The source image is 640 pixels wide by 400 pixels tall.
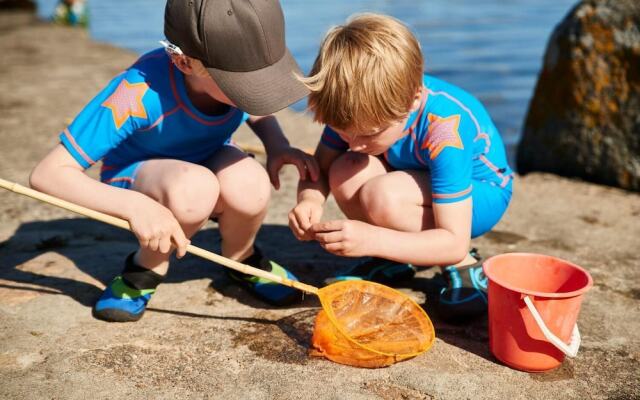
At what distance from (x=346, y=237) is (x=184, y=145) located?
2.33 feet

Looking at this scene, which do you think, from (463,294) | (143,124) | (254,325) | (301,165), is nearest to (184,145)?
(143,124)

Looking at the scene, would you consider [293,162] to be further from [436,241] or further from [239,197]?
[436,241]

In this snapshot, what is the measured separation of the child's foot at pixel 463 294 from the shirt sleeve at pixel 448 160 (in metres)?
0.33

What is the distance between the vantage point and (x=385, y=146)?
95.7 inches

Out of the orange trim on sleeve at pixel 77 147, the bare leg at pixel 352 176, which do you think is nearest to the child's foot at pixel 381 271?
the bare leg at pixel 352 176

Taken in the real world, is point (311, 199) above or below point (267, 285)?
above

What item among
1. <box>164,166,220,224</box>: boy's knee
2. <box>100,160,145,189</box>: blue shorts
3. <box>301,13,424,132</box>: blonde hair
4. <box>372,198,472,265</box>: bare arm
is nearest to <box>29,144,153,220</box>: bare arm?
<box>164,166,220,224</box>: boy's knee

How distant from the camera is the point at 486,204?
258 centimetres

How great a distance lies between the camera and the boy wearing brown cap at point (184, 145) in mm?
2154

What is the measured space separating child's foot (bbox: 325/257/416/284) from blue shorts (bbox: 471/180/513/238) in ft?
0.97

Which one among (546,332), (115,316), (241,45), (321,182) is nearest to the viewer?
(546,332)

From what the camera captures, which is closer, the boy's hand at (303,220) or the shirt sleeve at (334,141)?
the boy's hand at (303,220)

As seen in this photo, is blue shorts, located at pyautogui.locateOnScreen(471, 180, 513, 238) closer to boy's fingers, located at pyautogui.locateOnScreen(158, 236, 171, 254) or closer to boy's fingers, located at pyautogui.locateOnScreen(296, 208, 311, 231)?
boy's fingers, located at pyautogui.locateOnScreen(296, 208, 311, 231)

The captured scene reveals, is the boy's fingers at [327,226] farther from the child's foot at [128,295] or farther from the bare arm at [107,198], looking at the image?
the child's foot at [128,295]
